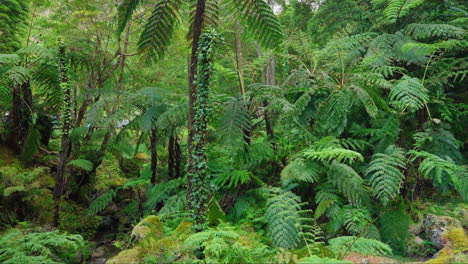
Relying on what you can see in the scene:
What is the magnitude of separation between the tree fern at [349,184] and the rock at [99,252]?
3482 millimetres

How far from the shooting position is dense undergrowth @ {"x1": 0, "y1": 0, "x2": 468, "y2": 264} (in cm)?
302

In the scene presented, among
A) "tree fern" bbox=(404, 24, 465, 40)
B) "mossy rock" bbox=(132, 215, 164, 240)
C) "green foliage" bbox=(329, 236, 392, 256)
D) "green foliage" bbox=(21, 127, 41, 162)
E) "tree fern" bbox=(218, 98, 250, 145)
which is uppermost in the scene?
"tree fern" bbox=(404, 24, 465, 40)

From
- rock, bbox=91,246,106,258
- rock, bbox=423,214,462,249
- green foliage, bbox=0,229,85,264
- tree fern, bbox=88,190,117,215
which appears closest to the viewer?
green foliage, bbox=0,229,85,264

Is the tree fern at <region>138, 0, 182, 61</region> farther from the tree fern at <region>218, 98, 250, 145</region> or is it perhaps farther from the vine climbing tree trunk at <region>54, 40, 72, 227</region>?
the vine climbing tree trunk at <region>54, 40, 72, 227</region>

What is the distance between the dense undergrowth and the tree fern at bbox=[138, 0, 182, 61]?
1 centimetres

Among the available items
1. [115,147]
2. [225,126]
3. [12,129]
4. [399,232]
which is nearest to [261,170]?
[225,126]

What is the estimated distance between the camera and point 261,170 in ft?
15.1

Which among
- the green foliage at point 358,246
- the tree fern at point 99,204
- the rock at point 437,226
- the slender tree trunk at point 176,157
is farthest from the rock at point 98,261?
the rock at point 437,226

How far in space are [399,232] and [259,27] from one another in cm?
284

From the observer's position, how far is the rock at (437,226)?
2885mm

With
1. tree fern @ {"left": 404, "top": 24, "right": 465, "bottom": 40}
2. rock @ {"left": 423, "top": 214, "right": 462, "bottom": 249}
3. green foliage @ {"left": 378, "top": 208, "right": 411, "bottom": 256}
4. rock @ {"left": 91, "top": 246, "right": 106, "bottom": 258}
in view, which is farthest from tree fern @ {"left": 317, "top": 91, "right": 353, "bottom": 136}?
rock @ {"left": 91, "top": 246, "right": 106, "bottom": 258}

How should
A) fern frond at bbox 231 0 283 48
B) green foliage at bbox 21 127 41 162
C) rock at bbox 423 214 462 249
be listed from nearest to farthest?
rock at bbox 423 214 462 249, fern frond at bbox 231 0 283 48, green foliage at bbox 21 127 41 162

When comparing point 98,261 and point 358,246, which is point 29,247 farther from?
point 358,246

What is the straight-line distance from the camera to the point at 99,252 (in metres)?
4.47
